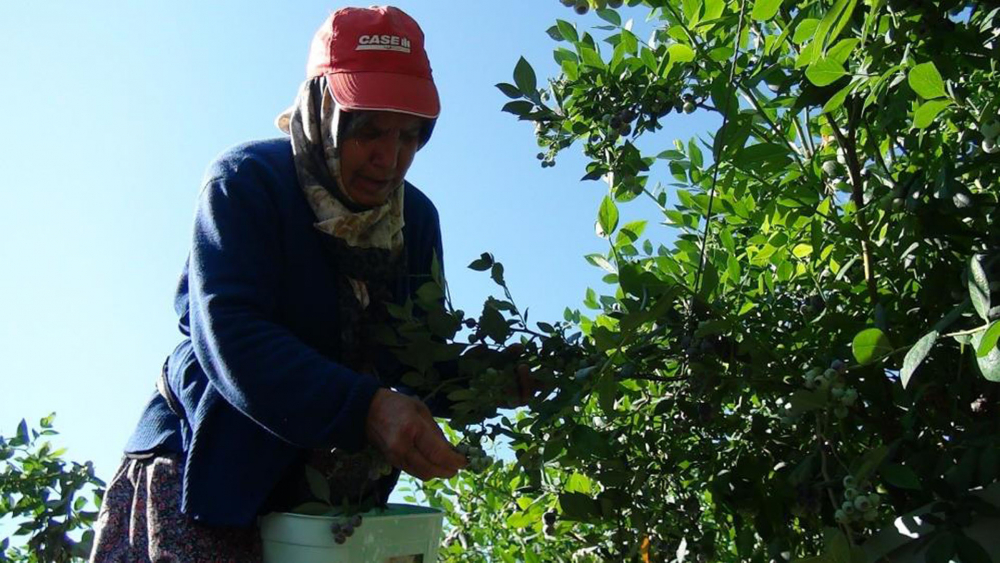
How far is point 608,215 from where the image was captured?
5.76ft

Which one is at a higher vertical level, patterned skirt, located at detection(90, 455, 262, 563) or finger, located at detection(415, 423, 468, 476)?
finger, located at detection(415, 423, 468, 476)

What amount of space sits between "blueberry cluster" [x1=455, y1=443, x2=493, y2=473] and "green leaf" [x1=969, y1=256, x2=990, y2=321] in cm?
62

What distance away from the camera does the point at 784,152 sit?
1.62m

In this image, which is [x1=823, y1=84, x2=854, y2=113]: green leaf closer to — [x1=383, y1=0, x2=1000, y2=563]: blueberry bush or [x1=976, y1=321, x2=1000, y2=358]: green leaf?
[x1=383, y1=0, x2=1000, y2=563]: blueberry bush

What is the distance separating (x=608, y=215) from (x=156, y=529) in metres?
0.81

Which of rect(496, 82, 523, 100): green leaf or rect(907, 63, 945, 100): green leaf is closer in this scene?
rect(907, 63, 945, 100): green leaf

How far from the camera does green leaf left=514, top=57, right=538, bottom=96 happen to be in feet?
6.04

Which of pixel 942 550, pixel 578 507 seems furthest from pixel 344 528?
pixel 942 550

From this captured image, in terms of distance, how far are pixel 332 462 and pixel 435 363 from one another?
246 millimetres

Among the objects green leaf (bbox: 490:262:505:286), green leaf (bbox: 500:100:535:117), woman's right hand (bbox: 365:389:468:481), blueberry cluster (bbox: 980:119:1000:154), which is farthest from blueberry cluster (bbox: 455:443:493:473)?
blueberry cluster (bbox: 980:119:1000:154)

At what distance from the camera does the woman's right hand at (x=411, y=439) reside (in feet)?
4.70

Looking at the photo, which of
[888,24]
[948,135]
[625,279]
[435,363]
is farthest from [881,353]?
[948,135]

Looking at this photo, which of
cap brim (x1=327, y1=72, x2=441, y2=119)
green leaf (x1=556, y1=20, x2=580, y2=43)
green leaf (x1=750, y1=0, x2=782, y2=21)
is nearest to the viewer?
green leaf (x1=750, y1=0, x2=782, y2=21)

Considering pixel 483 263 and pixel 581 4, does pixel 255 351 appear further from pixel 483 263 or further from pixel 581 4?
pixel 581 4
